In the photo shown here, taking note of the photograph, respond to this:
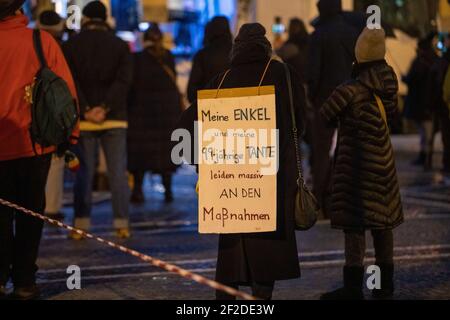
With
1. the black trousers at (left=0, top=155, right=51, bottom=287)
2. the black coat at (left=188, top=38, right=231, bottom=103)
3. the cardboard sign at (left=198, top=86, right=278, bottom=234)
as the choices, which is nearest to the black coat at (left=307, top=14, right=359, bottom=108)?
the black coat at (left=188, top=38, right=231, bottom=103)

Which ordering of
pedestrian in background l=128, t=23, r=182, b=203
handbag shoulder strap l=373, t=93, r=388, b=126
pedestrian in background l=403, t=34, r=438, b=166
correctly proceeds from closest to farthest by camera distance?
handbag shoulder strap l=373, t=93, r=388, b=126
pedestrian in background l=128, t=23, r=182, b=203
pedestrian in background l=403, t=34, r=438, b=166

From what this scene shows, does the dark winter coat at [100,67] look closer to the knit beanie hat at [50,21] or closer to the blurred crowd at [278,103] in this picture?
the blurred crowd at [278,103]

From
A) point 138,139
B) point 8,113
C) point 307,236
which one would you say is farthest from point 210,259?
point 138,139

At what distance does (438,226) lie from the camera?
11.0m

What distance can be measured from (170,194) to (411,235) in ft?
13.6

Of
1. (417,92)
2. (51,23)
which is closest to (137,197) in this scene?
(51,23)

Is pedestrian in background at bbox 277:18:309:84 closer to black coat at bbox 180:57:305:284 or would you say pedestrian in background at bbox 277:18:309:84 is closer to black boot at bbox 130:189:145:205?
black boot at bbox 130:189:145:205

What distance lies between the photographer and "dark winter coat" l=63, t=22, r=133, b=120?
10.6m

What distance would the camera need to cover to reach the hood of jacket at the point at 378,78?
772 cm

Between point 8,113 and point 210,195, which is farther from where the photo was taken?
point 8,113

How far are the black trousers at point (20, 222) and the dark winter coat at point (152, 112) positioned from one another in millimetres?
5487

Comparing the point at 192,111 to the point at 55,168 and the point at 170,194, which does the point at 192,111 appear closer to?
the point at 55,168

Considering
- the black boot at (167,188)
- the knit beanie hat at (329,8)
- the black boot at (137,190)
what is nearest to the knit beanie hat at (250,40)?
the knit beanie hat at (329,8)

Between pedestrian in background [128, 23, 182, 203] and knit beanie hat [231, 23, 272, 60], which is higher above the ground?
knit beanie hat [231, 23, 272, 60]
